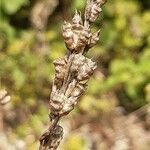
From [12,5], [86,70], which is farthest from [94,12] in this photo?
[12,5]

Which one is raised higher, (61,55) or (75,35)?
(61,55)

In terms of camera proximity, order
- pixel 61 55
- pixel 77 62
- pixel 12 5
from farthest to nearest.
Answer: pixel 12 5 < pixel 61 55 < pixel 77 62

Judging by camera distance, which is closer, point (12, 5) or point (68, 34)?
point (68, 34)

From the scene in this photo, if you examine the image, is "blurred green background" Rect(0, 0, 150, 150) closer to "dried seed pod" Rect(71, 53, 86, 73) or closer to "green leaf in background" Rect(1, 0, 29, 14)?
"green leaf in background" Rect(1, 0, 29, 14)

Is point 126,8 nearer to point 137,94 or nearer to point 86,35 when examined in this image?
point 137,94

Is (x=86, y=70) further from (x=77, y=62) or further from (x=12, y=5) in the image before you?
(x=12, y=5)

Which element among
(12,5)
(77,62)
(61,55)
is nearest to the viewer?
(77,62)
